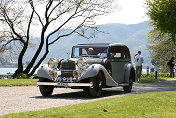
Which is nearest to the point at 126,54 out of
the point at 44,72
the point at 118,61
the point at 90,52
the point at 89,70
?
the point at 118,61

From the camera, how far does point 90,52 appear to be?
12922 millimetres

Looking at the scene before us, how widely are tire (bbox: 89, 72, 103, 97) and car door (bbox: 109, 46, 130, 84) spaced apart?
1.30 m

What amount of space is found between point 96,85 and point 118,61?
2222 millimetres

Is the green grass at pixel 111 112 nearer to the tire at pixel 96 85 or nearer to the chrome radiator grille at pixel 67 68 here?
the tire at pixel 96 85

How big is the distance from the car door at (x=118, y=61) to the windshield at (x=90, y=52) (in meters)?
0.31

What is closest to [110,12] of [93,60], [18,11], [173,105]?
[18,11]

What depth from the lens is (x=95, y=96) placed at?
445 inches

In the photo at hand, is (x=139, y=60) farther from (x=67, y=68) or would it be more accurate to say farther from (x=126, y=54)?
(x=67, y=68)

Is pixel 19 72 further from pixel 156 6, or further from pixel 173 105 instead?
pixel 173 105

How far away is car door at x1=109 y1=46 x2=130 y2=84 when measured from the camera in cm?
1280

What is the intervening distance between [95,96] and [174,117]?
4744mm

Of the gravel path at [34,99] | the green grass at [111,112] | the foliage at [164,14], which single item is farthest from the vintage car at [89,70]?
the foliage at [164,14]

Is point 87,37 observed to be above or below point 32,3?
below

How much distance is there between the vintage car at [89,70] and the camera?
11078mm
